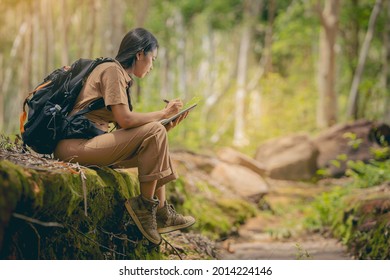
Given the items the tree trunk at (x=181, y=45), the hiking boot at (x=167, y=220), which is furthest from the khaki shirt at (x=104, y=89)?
the tree trunk at (x=181, y=45)

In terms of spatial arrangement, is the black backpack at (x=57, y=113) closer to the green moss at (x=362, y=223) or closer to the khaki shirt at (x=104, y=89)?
the khaki shirt at (x=104, y=89)

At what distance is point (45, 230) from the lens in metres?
3.69

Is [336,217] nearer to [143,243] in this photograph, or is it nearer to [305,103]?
[143,243]

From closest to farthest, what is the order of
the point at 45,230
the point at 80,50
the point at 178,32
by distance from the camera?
the point at 45,230, the point at 80,50, the point at 178,32

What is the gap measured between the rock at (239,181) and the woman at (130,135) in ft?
24.0

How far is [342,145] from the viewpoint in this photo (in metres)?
15.8

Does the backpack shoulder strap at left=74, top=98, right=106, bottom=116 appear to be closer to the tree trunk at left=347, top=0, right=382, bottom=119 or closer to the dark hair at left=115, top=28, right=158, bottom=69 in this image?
the dark hair at left=115, top=28, right=158, bottom=69

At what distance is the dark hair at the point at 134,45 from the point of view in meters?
4.62

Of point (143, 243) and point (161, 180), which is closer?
point (161, 180)

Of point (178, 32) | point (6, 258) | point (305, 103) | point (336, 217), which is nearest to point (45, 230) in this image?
point (6, 258)

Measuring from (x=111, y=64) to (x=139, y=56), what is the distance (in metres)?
0.29

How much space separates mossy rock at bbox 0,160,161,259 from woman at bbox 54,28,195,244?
0.67 feet

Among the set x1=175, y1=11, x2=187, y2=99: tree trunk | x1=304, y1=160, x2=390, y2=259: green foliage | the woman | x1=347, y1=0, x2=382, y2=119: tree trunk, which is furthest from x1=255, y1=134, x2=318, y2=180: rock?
x1=175, y1=11, x2=187, y2=99: tree trunk
